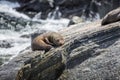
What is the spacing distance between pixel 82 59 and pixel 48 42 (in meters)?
1.64

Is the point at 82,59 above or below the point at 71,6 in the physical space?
above

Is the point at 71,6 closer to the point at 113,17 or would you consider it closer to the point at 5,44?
the point at 5,44

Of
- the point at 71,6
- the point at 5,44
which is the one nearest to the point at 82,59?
the point at 5,44

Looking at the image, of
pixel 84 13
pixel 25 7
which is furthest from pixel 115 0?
pixel 25 7

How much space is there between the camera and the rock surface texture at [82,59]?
24.9ft

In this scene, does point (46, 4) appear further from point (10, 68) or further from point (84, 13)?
point (10, 68)

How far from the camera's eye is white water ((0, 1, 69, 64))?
15.6 m

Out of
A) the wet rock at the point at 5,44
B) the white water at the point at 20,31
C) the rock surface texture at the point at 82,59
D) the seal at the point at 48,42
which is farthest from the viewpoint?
the wet rock at the point at 5,44

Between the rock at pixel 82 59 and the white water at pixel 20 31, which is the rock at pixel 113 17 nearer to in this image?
the rock at pixel 82 59

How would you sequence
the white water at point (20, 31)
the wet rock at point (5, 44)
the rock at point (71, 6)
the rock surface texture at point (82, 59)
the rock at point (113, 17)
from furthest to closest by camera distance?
1. the rock at point (71, 6)
2. the wet rock at point (5, 44)
3. the white water at point (20, 31)
4. the rock at point (113, 17)
5. the rock surface texture at point (82, 59)

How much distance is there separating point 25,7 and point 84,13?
430 cm

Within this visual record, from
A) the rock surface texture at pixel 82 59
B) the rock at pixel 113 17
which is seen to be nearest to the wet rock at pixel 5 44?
the rock surface texture at pixel 82 59

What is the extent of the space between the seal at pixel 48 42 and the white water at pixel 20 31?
463cm

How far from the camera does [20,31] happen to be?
2059cm
